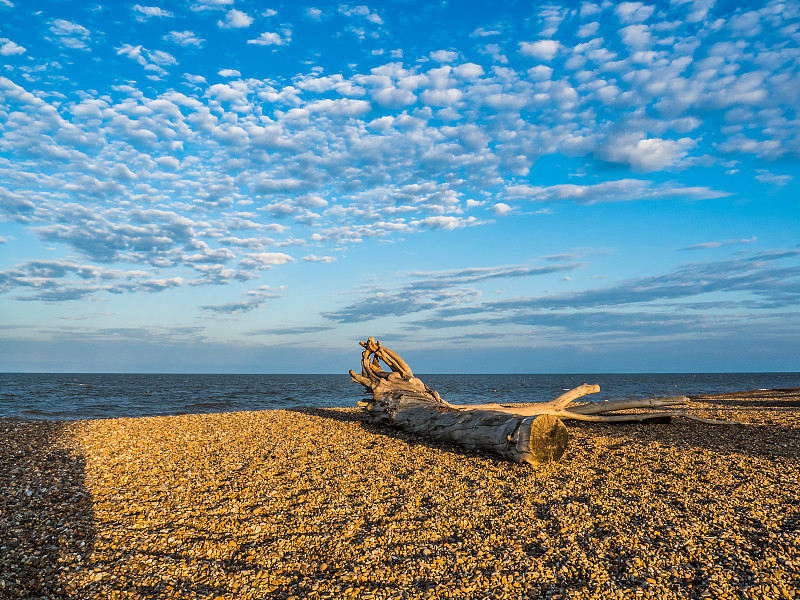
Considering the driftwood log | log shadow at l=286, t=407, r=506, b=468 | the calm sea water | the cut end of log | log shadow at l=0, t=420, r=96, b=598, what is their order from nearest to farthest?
1. log shadow at l=0, t=420, r=96, b=598
2. the cut end of log
3. the driftwood log
4. log shadow at l=286, t=407, r=506, b=468
5. the calm sea water

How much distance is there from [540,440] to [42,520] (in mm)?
7688

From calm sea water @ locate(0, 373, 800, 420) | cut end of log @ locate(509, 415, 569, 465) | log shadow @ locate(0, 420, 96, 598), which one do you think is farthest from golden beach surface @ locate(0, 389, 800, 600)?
calm sea water @ locate(0, 373, 800, 420)

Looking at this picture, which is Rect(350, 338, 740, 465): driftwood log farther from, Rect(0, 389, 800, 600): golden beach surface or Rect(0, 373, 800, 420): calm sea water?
Rect(0, 373, 800, 420): calm sea water

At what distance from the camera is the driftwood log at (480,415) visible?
894cm

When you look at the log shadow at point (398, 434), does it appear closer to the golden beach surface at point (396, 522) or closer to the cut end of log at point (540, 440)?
the golden beach surface at point (396, 522)

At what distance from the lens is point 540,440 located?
878 cm

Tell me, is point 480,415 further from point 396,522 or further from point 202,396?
point 202,396

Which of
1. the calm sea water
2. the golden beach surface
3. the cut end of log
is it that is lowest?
the calm sea water

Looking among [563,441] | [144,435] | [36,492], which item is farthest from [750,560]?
[144,435]

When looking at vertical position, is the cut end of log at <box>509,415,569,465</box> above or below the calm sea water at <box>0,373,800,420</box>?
above

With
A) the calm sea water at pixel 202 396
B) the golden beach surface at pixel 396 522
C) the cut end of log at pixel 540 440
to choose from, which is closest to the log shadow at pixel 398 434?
the golden beach surface at pixel 396 522

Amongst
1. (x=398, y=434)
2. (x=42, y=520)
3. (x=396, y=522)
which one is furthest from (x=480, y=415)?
(x=42, y=520)

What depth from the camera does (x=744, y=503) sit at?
6.70 meters

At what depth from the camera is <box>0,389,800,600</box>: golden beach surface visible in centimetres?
468
